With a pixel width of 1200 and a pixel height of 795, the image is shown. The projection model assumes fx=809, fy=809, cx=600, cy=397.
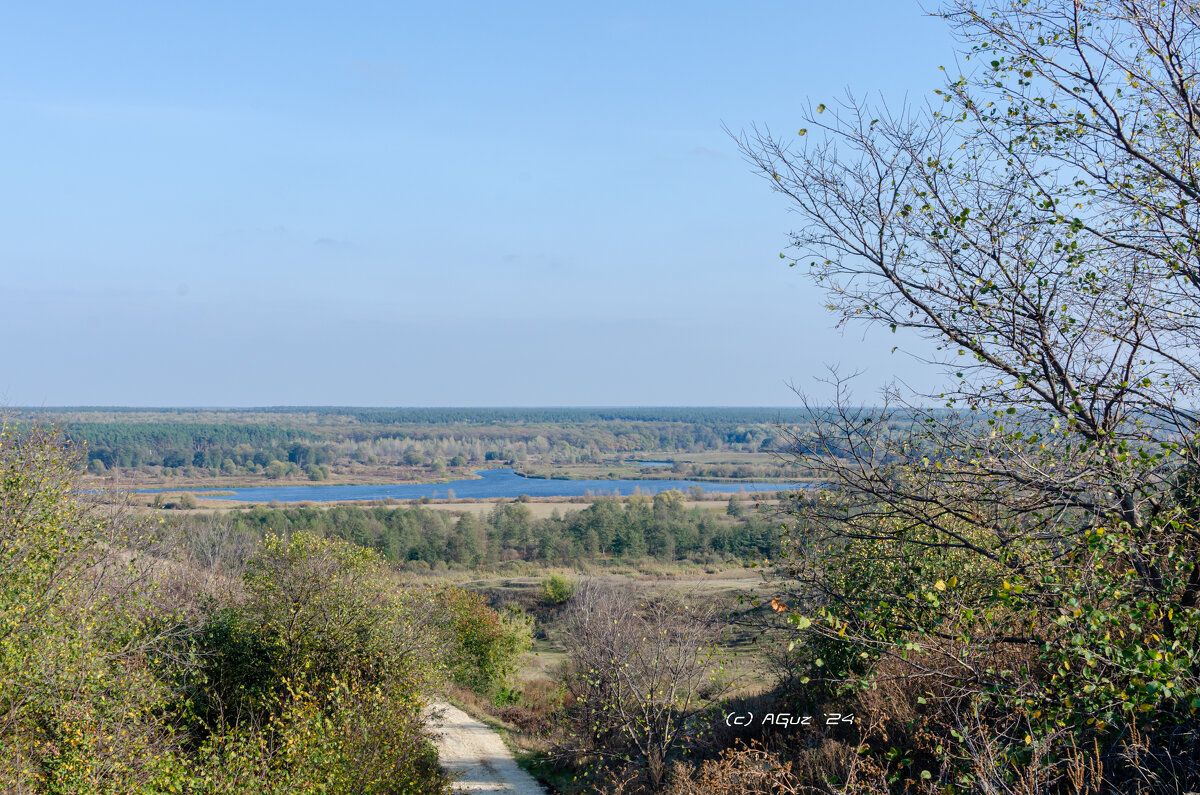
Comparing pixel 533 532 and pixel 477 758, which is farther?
pixel 533 532

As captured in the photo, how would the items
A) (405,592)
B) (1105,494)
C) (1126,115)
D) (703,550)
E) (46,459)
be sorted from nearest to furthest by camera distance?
(1105,494) → (1126,115) → (46,459) → (405,592) → (703,550)

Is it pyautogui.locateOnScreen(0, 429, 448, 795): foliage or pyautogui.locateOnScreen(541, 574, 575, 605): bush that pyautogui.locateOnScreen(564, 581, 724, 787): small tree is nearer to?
pyautogui.locateOnScreen(0, 429, 448, 795): foliage

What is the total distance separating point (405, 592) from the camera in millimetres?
21875

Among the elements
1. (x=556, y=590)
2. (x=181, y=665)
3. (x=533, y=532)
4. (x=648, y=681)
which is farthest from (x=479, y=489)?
(x=648, y=681)

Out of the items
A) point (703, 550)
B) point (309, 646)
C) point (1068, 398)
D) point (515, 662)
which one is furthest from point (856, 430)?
point (703, 550)

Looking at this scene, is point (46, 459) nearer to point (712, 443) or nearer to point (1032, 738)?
point (1032, 738)

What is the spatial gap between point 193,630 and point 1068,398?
60.8 feet

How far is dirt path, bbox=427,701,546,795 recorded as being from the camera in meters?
21.0

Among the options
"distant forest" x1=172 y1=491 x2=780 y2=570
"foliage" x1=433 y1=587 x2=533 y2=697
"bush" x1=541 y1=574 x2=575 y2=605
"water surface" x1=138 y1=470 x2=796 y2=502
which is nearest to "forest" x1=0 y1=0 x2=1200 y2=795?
"foliage" x1=433 y1=587 x2=533 y2=697

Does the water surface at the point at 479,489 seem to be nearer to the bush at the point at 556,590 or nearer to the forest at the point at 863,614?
the bush at the point at 556,590

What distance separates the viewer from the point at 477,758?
23969 mm

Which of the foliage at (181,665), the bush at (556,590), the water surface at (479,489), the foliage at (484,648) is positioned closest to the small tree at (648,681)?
the foliage at (181,665)

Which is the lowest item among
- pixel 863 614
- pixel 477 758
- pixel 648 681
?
pixel 477 758

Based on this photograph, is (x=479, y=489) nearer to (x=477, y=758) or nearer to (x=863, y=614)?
(x=477, y=758)
